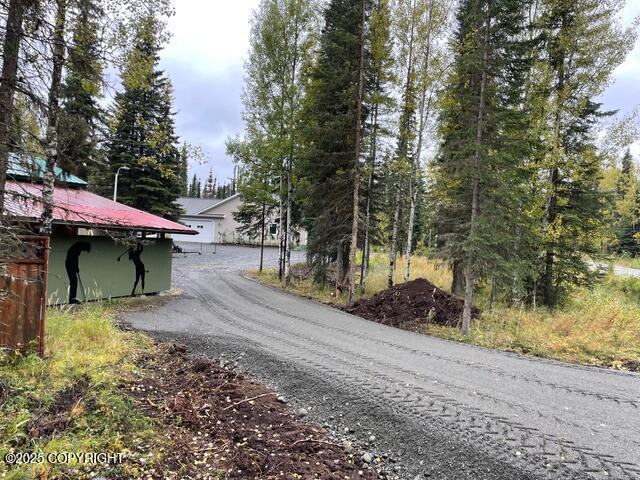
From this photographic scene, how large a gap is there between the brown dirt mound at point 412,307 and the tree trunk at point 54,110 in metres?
7.95

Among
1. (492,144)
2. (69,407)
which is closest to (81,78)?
(69,407)

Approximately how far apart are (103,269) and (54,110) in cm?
771

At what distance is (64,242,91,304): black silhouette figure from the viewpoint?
32.2 feet

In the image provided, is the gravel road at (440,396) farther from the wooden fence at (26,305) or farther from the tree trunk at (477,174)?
the wooden fence at (26,305)

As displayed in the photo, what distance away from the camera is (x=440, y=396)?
4.58 meters

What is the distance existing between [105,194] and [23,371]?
2266 centimetres

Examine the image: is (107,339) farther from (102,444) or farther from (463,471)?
(463,471)

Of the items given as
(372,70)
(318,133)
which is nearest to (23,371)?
(318,133)

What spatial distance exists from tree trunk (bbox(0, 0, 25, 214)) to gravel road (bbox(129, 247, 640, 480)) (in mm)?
4108

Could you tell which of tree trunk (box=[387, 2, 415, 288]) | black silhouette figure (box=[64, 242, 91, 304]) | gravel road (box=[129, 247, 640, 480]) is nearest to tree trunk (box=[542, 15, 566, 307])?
tree trunk (box=[387, 2, 415, 288])

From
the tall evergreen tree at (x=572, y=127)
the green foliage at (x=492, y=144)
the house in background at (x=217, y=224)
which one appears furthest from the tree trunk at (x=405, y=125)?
the house in background at (x=217, y=224)

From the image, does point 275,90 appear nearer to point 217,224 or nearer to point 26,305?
point 26,305

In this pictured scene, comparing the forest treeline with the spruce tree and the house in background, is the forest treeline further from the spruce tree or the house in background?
the house in background

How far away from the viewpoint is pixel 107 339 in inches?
237
